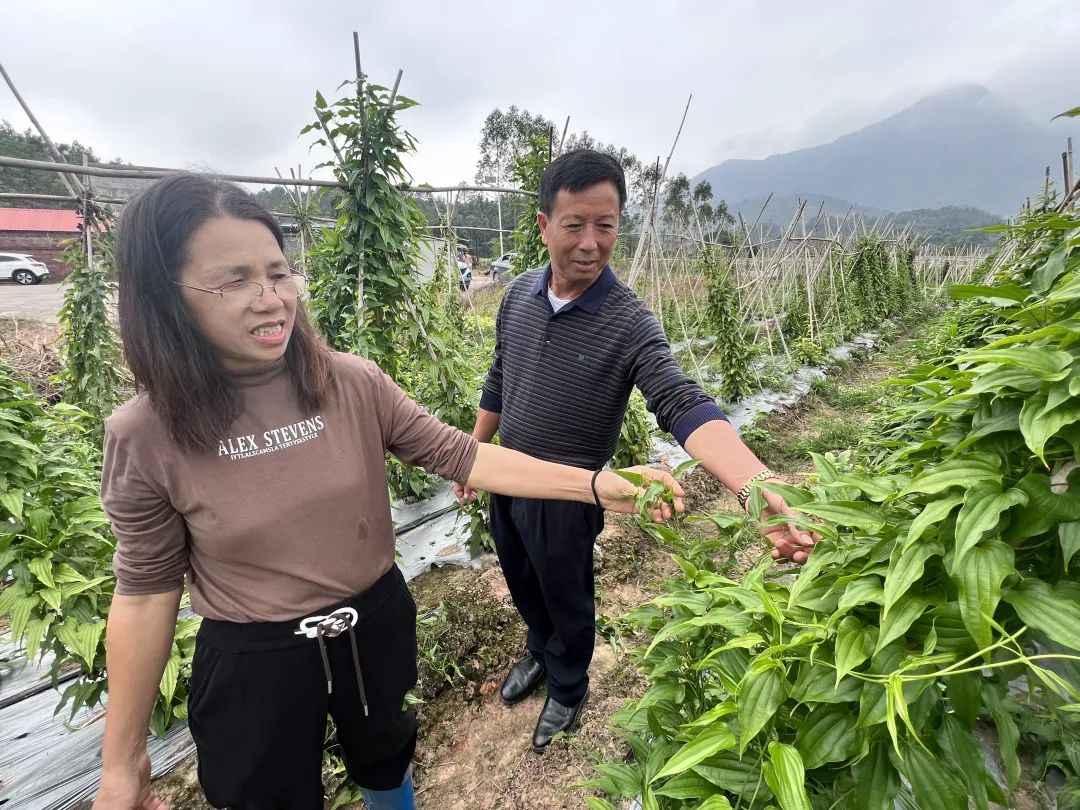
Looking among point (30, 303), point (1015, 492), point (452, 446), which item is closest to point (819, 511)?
point (1015, 492)

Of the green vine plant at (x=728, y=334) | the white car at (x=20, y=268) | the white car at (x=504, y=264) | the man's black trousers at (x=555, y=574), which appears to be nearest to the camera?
the man's black trousers at (x=555, y=574)

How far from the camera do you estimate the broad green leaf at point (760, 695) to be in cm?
70

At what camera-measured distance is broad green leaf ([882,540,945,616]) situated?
62 cm

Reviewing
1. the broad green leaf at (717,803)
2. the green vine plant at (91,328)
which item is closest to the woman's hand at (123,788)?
the broad green leaf at (717,803)

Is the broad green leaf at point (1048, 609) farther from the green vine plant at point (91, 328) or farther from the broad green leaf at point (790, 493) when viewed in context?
the green vine plant at point (91, 328)

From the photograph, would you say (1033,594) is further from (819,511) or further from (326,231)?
(326,231)

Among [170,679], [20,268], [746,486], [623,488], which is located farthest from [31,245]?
[746,486]

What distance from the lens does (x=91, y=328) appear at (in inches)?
171

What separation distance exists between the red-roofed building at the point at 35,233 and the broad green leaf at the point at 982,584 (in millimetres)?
21908

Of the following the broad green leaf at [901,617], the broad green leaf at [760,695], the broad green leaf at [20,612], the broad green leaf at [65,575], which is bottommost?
the broad green leaf at [20,612]

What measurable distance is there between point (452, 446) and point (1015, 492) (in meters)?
1.16

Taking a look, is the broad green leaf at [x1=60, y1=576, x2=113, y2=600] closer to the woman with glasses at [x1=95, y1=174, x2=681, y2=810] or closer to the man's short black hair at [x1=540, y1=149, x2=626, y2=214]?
the woman with glasses at [x1=95, y1=174, x2=681, y2=810]

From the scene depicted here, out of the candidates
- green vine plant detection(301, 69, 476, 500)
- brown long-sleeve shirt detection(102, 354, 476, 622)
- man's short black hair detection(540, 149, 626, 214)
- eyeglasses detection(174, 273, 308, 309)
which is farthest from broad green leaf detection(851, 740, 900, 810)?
green vine plant detection(301, 69, 476, 500)

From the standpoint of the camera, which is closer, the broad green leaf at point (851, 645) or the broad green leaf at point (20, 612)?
the broad green leaf at point (851, 645)
